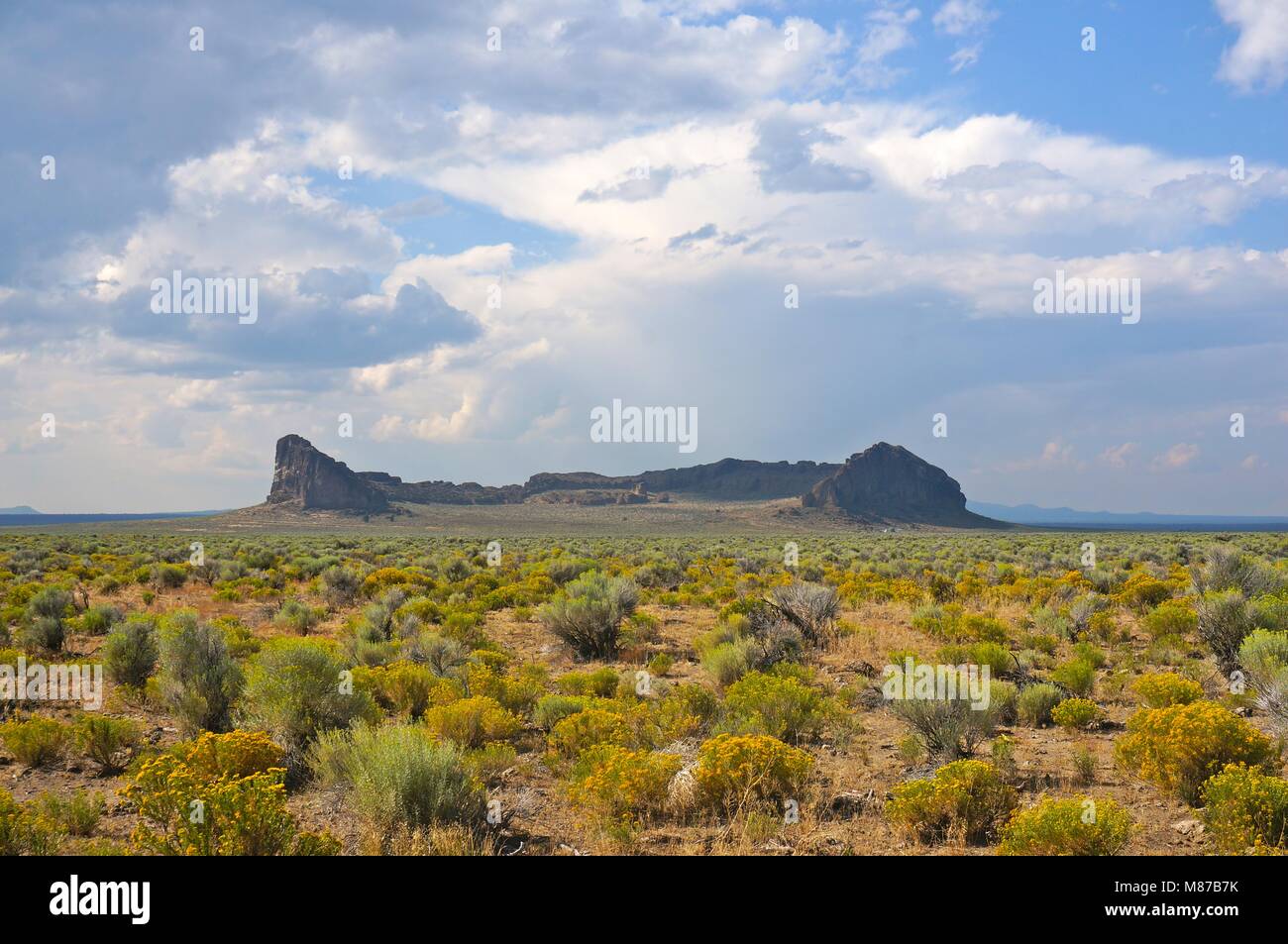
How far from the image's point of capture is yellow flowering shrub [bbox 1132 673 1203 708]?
27.6 ft

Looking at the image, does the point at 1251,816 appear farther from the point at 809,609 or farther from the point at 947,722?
the point at 809,609

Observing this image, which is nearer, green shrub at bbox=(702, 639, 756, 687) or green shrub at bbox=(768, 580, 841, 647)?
green shrub at bbox=(702, 639, 756, 687)

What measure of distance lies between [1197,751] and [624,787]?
4.67 m

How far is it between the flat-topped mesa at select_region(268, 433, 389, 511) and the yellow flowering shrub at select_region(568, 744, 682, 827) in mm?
114076

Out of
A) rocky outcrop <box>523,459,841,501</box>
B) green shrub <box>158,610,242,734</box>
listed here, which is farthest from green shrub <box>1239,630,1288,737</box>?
rocky outcrop <box>523,459,841,501</box>

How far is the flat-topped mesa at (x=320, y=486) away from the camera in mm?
118688

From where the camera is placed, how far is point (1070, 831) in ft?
16.3

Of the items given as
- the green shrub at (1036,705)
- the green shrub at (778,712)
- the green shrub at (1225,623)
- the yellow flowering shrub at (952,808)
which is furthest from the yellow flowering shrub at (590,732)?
the green shrub at (1225,623)

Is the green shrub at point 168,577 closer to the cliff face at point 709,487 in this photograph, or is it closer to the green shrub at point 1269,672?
the green shrub at point 1269,672

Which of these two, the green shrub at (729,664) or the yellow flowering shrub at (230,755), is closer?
the yellow flowering shrub at (230,755)

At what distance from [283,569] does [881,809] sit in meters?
24.3

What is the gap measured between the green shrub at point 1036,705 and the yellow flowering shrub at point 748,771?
368 centimetres

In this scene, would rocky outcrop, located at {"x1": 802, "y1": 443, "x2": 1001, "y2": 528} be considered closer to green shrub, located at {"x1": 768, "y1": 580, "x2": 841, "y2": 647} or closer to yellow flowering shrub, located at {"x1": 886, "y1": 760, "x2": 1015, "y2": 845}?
green shrub, located at {"x1": 768, "y1": 580, "x2": 841, "y2": 647}
